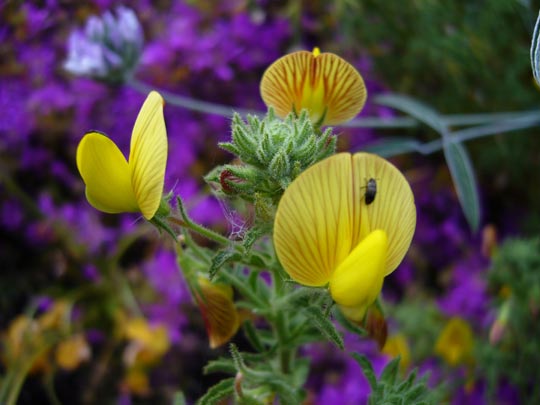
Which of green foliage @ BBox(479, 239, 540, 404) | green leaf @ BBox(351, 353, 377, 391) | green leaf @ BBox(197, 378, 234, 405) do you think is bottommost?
green foliage @ BBox(479, 239, 540, 404)

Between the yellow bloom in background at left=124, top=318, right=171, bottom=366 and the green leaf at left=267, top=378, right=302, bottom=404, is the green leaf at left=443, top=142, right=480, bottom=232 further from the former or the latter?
the yellow bloom in background at left=124, top=318, right=171, bottom=366

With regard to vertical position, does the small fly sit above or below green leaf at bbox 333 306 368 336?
above

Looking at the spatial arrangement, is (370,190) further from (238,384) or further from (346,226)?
(238,384)

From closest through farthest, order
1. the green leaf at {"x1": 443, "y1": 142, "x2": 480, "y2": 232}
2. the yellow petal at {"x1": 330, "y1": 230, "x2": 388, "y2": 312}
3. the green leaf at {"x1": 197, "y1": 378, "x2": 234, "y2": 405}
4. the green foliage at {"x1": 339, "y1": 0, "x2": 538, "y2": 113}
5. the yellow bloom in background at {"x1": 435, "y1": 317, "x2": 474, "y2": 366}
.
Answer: the yellow petal at {"x1": 330, "y1": 230, "x2": 388, "y2": 312}
the green leaf at {"x1": 197, "y1": 378, "x2": 234, "y2": 405}
the green leaf at {"x1": 443, "y1": 142, "x2": 480, "y2": 232}
the yellow bloom in background at {"x1": 435, "y1": 317, "x2": 474, "y2": 366}
the green foliage at {"x1": 339, "y1": 0, "x2": 538, "y2": 113}

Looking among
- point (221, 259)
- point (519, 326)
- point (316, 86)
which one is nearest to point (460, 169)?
point (519, 326)

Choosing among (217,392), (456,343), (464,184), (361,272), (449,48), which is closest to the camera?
(361,272)

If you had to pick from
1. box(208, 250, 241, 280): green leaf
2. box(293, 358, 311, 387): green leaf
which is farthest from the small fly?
box(293, 358, 311, 387): green leaf
